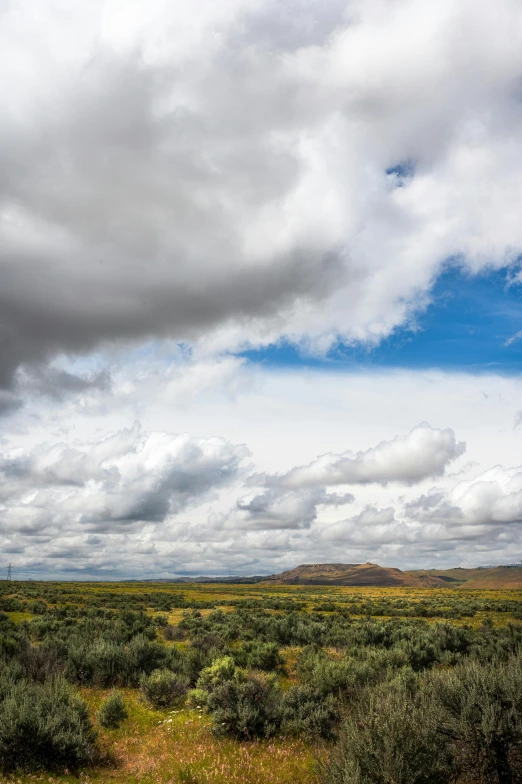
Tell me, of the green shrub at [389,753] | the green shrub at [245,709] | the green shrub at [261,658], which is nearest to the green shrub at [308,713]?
the green shrub at [245,709]

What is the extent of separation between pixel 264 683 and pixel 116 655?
7.15 metres

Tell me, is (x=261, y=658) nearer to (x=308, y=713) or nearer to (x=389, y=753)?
(x=308, y=713)

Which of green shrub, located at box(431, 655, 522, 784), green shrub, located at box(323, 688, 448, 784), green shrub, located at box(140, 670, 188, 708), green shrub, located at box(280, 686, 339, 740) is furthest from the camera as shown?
green shrub, located at box(140, 670, 188, 708)

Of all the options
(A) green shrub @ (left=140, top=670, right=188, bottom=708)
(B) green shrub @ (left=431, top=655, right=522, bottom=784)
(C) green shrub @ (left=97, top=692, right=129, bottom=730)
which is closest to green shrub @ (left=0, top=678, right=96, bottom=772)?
(C) green shrub @ (left=97, top=692, right=129, bottom=730)

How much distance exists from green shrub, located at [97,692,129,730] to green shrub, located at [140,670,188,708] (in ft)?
6.13

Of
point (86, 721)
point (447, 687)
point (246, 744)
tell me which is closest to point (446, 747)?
point (447, 687)

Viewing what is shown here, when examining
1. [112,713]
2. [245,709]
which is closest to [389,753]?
[245,709]

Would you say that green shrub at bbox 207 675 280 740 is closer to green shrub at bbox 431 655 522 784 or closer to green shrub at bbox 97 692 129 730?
green shrub at bbox 97 692 129 730

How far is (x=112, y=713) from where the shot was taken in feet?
42.1

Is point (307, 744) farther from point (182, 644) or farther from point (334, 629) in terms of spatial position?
point (334, 629)

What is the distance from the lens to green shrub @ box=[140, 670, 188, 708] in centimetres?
1497

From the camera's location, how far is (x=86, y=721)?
35.7 ft

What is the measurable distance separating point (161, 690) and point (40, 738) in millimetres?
6008

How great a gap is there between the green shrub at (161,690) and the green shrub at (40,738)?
185 inches
